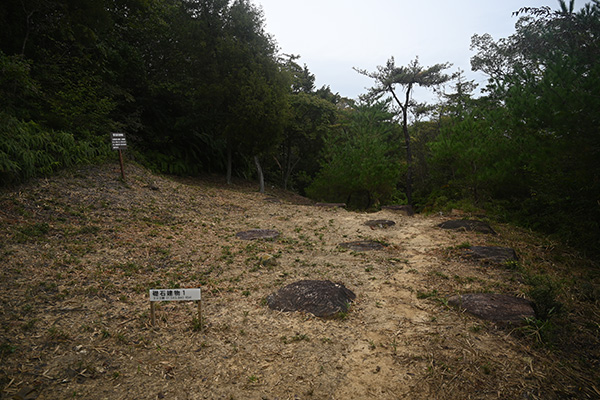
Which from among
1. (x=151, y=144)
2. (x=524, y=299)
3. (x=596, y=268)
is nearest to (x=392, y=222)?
(x=596, y=268)

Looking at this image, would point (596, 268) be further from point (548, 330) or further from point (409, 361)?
point (409, 361)

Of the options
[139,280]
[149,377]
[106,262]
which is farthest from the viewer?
[106,262]

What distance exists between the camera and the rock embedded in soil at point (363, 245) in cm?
571

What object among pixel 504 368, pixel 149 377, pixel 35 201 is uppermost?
pixel 35 201

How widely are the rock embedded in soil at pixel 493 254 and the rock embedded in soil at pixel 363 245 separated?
60.5 inches

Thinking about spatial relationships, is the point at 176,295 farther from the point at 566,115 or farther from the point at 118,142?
the point at 118,142

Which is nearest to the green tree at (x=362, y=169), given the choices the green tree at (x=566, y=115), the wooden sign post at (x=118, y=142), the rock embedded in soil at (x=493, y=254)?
the green tree at (x=566, y=115)

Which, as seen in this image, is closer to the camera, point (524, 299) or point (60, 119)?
point (524, 299)

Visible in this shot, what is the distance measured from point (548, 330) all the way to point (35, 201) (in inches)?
296

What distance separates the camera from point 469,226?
6434 mm

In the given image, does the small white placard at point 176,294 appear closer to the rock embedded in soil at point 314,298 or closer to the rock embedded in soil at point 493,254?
the rock embedded in soil at point 314,298

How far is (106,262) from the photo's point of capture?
4.32 m

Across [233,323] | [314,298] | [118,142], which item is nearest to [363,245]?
[314,298]

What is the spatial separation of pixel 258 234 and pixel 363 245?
2213 mm
